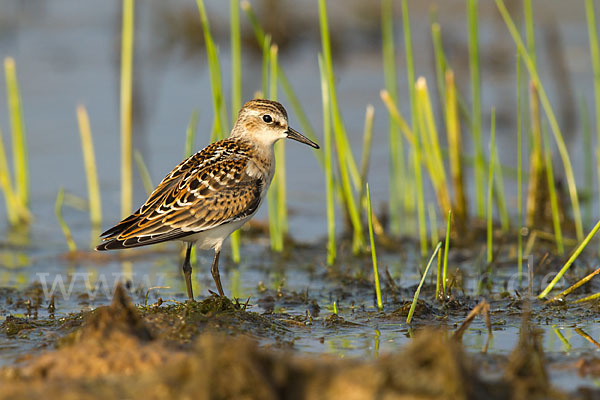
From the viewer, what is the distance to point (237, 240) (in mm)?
10016

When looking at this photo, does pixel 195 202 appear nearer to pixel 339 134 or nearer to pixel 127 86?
pixel 339 134

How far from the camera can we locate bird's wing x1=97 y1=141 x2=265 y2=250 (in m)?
7.93

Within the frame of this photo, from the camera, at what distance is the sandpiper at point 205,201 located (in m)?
7.95

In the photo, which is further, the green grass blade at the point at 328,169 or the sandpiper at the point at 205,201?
the green grass blade at the point at 328,169

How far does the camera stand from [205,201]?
812 cm

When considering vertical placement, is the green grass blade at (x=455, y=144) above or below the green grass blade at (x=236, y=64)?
below

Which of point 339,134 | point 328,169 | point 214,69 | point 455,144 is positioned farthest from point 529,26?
point 214,69

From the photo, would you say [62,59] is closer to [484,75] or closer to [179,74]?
[179,74]

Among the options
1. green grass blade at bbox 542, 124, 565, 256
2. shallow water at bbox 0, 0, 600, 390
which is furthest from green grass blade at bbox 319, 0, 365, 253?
green grass blade at bbox 542, 124, 565, 256

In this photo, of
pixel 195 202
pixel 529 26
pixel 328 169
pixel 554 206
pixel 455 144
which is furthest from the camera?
pixel 455 144

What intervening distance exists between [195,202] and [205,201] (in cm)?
9

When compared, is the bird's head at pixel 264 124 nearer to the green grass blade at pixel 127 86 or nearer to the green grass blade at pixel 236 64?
the green grass blade at pixel 236 64

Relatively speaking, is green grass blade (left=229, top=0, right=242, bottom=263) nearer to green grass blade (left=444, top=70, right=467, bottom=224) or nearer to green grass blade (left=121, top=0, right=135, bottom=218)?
green grass blade (left=121, top=0, right=135, bottom=218)

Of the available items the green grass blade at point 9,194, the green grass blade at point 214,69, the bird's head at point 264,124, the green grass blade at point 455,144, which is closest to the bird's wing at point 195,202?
the bird's head at point 264,124
